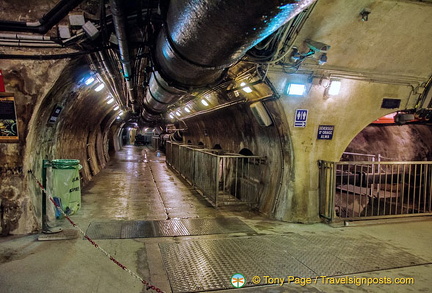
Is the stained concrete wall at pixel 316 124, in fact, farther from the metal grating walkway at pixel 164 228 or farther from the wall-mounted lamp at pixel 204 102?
the wall-mounted lamp at pixel 204 102

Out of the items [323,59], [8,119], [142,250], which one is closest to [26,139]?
[8,119]

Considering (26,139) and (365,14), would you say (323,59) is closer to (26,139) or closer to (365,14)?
(365,14)

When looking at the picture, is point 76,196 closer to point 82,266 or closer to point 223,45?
point 82,266

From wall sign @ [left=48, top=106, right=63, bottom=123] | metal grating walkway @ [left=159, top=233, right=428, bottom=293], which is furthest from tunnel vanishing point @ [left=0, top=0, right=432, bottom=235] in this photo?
metal grating walkway @ [left=159, top=233, right=428, bottom=293]

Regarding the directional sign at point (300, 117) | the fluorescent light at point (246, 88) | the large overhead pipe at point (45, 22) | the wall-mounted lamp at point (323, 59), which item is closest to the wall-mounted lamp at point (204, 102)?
the fluorescent light at point (246, 88)

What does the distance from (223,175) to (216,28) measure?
229 inches

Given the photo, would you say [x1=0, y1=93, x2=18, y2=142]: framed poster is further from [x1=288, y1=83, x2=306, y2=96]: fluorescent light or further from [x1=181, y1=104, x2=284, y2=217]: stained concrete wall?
[x1=288, y1=83, x2=306, y2=96]: fluorescent light

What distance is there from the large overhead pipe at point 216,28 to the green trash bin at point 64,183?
149 inches

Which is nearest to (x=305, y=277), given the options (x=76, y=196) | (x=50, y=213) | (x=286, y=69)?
(x=286, y=69)

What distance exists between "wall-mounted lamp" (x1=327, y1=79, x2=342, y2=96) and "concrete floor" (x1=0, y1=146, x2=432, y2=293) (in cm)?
284

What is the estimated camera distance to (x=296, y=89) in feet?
19.1

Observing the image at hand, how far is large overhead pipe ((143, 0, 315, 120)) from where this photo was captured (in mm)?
2172

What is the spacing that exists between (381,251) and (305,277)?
1862 millimetres

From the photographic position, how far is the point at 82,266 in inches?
157
